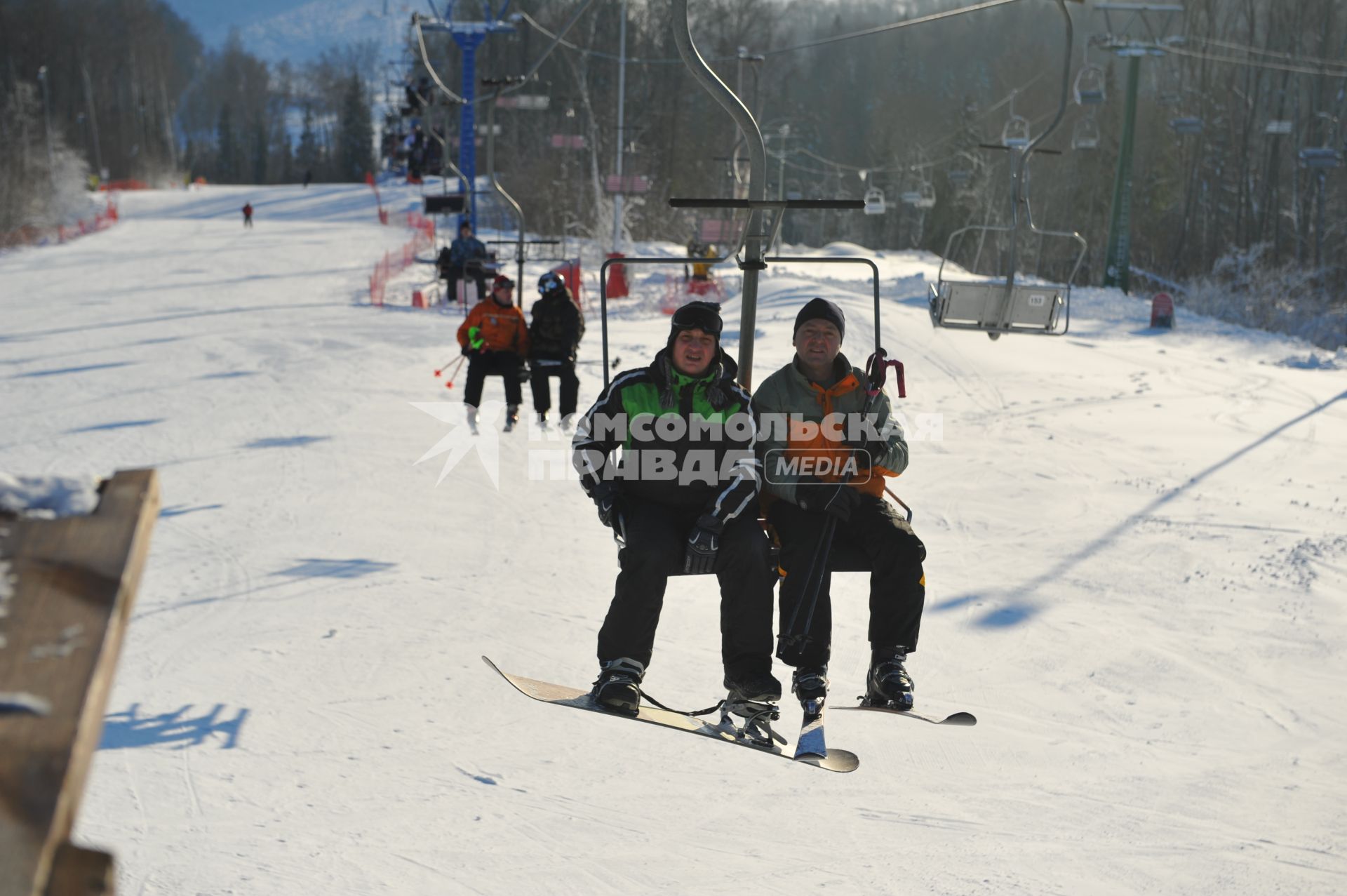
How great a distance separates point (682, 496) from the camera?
445 cm

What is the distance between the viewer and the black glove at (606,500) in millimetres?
4391

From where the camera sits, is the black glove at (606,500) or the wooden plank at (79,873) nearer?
the wooden plank at (79,873)

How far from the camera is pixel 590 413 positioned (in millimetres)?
4492

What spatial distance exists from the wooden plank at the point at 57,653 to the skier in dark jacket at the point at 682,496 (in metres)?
2.88

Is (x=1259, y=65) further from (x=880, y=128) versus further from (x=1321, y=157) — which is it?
(x=880, y=128)

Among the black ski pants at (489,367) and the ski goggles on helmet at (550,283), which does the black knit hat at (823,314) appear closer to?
the ski goggles on helmet at (550,283)

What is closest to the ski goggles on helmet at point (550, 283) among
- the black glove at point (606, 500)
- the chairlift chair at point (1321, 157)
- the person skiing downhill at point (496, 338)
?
the person skiing downhill at point (496, 338)

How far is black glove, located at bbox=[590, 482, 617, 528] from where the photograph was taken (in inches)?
173

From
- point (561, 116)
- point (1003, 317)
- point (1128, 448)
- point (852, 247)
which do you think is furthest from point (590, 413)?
point (561, 116)

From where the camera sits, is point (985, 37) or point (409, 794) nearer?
point (409, 794)

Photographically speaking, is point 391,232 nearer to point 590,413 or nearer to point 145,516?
point 590,413

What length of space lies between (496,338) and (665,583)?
6187 millimetres

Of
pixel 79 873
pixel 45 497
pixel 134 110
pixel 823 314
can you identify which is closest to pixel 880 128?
pixel 134 110

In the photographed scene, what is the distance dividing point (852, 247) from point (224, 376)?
2781 cm
